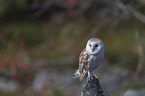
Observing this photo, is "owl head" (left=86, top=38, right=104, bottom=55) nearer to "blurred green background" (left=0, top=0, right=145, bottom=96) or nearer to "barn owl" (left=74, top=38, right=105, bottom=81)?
"barn owl" (left=74, top=38, right=105, bottom=81)

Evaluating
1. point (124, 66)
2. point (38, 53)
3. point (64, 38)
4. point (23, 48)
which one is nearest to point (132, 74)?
point (124, 66)

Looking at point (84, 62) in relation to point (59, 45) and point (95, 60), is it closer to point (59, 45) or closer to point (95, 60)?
point (95, 60)

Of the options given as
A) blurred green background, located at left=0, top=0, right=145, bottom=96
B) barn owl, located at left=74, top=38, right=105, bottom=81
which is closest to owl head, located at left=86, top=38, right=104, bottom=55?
barn owl, located at left=74, top=38, right=105, bottom=81

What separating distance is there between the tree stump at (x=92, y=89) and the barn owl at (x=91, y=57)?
0.24 ft

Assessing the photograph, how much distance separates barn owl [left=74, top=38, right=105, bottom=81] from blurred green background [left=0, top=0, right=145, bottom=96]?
3.54 m

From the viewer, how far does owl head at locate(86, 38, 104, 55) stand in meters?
2.31

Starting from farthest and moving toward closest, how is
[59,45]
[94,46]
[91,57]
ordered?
[59,45] < [91,57] < [94,46]

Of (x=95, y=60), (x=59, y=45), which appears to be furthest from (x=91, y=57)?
(x=59, y=45)

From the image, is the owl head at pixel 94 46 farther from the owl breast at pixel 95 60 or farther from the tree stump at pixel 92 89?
the tree stump at pixel 92 89

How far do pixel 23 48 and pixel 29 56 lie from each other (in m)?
0.47

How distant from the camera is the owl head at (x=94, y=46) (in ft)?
7.57

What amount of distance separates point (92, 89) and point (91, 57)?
381mm

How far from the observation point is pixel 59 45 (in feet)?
26.5

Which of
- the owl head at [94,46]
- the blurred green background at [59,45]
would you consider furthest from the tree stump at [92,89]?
the blurred green background at [59,45]
